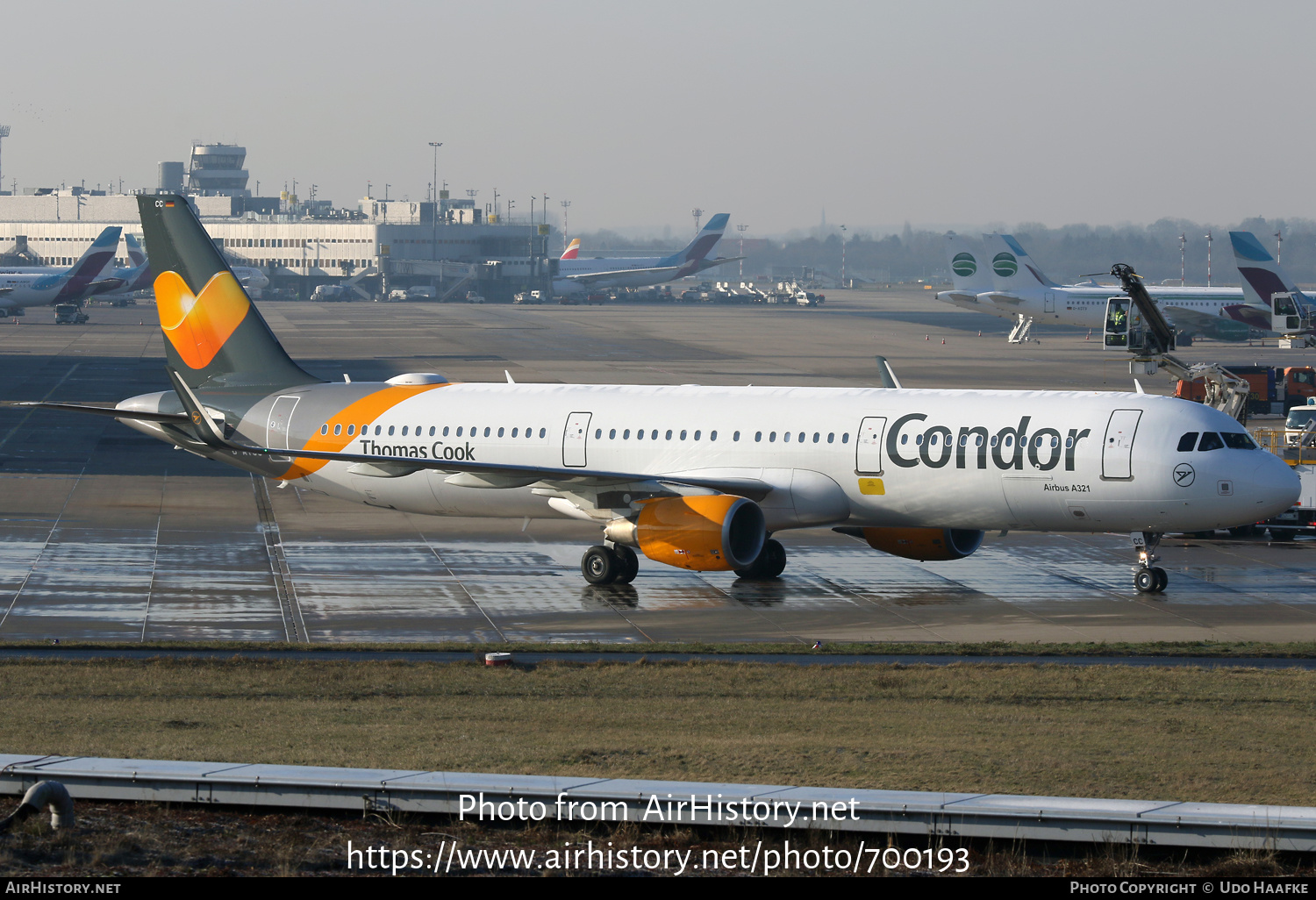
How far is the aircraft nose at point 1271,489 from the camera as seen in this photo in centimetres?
2925

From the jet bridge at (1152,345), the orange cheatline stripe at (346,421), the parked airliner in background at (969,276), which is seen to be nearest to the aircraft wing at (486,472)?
the orange cheatline stripe at (346,421)

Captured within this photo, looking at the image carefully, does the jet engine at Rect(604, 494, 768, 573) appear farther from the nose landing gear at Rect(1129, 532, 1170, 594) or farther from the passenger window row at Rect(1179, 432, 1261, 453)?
the passenger window row at Rect(1179, 432, 1261, 453)

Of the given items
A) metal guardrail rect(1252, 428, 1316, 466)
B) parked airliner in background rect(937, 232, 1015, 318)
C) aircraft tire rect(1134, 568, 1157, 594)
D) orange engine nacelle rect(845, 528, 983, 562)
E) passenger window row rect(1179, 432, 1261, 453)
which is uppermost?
parked airliner in background rect(937, 232, 1015, 318)

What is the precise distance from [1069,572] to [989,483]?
16.3 feet

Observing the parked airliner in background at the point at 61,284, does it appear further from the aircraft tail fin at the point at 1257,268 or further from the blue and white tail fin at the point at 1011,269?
the aircraft tail fin at the point at 1257,268

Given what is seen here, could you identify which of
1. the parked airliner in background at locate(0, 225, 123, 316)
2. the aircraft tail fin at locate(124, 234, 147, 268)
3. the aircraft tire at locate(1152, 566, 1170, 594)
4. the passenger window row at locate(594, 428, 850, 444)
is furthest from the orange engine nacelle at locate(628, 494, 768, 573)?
the aircraft tail fin at locate(124, 234, 147, 268)

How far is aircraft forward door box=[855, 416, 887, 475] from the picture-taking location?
30.8 metres

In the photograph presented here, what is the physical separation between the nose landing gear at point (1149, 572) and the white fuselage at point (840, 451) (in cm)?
101

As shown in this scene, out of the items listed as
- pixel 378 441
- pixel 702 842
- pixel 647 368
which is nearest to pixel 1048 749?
pixel 702 842

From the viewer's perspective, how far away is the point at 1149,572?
31.0 m

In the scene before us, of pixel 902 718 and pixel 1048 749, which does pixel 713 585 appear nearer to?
pixel 902 718

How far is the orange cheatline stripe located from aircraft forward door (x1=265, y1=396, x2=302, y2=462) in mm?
545

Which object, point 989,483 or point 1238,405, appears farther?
point 1238,405

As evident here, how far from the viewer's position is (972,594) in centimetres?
3088
